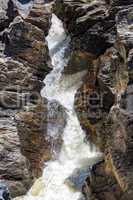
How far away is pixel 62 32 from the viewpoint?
38.4 m

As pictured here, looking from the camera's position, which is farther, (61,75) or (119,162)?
(61,75)

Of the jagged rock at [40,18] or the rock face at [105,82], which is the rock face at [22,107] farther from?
the rock face at [105,82]

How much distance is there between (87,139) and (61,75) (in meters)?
6.83

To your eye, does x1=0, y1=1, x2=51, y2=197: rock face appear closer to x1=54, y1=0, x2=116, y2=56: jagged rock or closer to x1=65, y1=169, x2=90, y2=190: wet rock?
x1=65, y1=169, x2=90, y2=190: wet rock

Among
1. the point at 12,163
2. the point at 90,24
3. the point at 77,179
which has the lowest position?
the point at 77,179

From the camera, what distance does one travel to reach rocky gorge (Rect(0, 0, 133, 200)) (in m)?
19.6

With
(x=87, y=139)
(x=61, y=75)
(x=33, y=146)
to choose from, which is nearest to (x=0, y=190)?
(x=33, y=146)

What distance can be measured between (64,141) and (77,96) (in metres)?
2.65

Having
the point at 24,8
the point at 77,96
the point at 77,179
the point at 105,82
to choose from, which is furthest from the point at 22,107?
the point at 24,8

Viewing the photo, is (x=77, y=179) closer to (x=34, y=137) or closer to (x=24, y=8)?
(x=34, y=137)

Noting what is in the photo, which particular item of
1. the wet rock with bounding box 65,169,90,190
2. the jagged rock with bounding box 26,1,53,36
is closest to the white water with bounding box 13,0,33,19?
the jagged rock with bounding box 26,1,53,36

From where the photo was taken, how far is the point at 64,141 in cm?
2775

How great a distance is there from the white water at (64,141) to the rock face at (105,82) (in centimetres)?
63

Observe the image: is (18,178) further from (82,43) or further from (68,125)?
(82,43)
